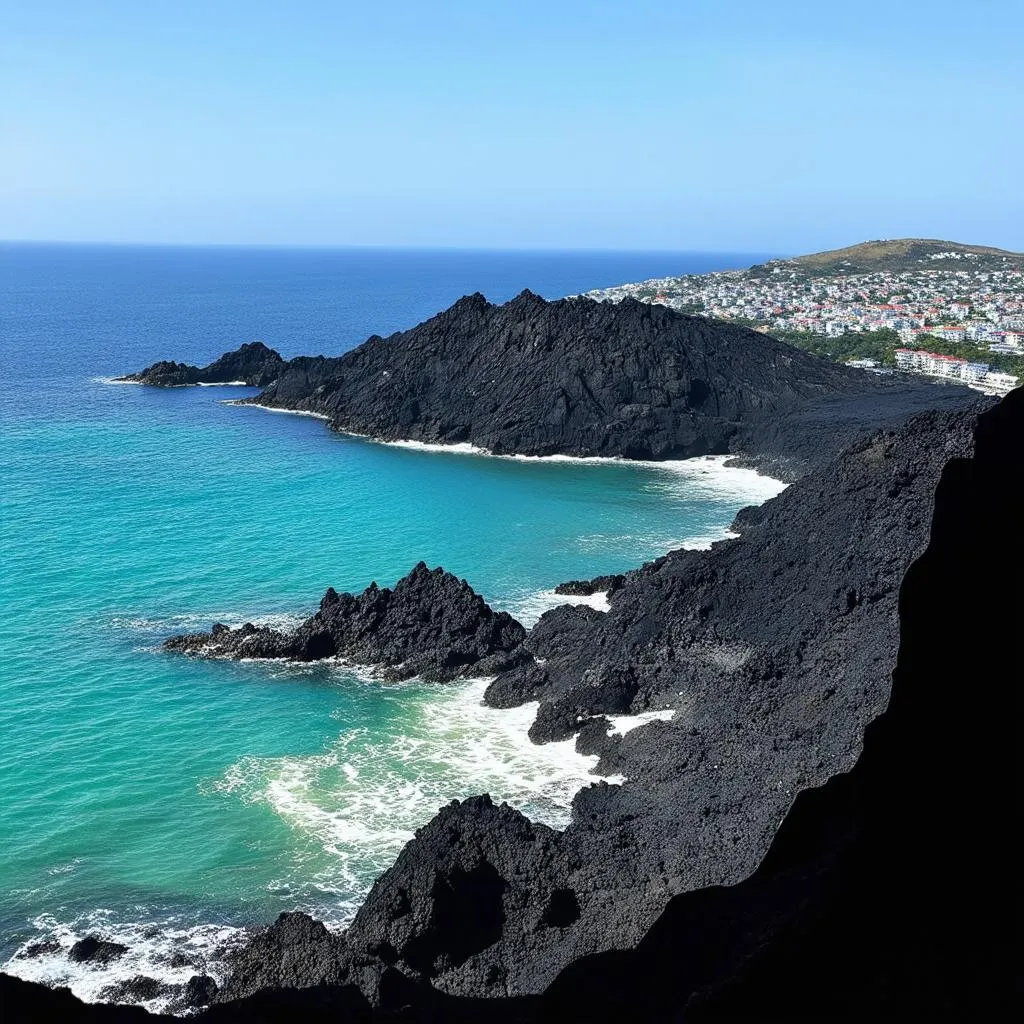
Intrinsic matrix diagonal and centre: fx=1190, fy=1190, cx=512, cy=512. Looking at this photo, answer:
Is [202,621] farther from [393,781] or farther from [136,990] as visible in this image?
[136,990]

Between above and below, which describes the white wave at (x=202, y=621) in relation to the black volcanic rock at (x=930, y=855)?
below

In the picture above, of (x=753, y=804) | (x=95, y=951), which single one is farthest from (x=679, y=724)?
→ (x=95, y=951)

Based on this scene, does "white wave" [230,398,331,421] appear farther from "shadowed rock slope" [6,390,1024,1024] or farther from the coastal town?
"shadowed rock slope" [6,390,1024,1024]

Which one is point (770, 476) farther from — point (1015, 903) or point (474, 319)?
point (1015, 903)

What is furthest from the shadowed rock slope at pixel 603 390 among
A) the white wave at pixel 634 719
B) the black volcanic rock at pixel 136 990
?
the black volcanic rock at pixel 136 990

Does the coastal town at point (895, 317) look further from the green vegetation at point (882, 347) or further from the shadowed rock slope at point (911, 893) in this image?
the shadowed rock slope at point (911, 893)
